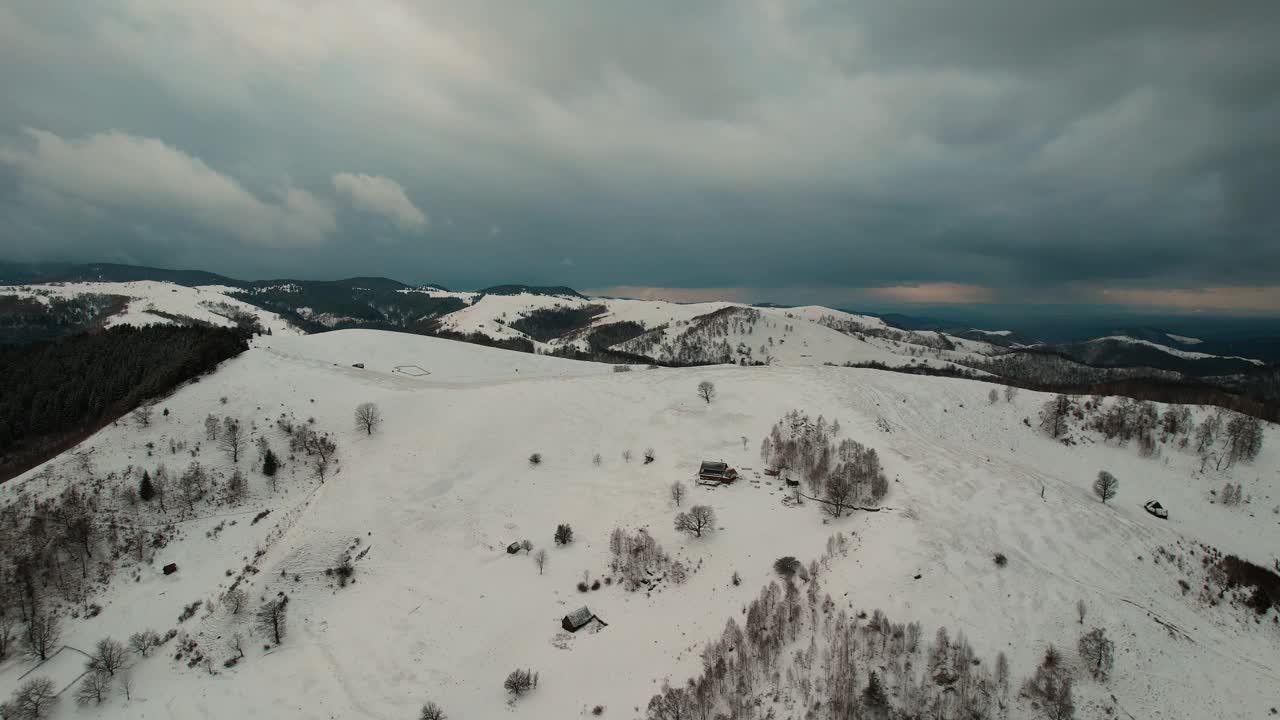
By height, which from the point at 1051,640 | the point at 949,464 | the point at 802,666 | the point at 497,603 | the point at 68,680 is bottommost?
the point at 68,680

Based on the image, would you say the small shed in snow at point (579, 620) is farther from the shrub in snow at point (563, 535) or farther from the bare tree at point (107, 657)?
the bare tree at point (107, 657)

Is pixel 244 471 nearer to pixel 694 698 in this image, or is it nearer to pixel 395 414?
pixel 395 414

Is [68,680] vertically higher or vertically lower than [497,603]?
lower

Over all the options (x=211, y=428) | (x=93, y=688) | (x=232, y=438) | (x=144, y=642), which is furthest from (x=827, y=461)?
(x=211, y=428)


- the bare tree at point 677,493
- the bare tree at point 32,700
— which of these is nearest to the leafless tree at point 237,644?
the bare tree at point 32,700

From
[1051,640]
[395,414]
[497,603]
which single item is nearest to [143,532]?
[395,414]

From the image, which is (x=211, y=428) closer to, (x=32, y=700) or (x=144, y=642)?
(x=144, y=642)

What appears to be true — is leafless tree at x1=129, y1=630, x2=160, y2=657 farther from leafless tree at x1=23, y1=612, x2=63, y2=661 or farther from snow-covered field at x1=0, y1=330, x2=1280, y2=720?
leafless tree at x1=23, y1=612, x2=63, y2=661
